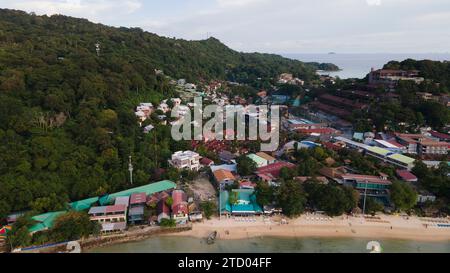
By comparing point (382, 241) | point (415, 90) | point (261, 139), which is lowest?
point (382, 241)

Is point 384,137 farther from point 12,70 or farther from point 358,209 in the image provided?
point 12,70

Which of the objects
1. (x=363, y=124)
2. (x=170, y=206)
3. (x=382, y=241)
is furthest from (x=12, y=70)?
(x=363, y=124)

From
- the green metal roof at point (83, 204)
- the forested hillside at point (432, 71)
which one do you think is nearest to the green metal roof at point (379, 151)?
the forested hillside at point (432, 71)

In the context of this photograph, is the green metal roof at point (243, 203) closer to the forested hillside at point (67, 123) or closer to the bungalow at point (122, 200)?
the forested hillside at point (67, 123)

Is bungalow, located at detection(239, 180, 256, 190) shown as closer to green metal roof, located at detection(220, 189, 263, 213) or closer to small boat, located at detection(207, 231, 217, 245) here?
green metal roof, located at detection(220, 189, 263, 213)

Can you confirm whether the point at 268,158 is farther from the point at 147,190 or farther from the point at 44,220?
the point at 44,220
